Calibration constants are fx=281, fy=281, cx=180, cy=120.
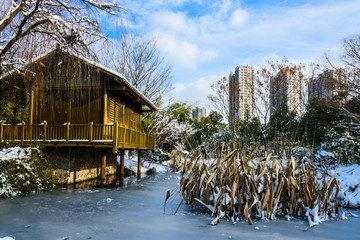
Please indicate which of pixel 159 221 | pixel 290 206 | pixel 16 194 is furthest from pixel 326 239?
pixel 16 194

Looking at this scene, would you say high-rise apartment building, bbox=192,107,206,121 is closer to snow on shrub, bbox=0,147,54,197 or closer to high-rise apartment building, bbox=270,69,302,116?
high-rise apartment building, bbox=270,69,302,116

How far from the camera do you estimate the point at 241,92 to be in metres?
19.5

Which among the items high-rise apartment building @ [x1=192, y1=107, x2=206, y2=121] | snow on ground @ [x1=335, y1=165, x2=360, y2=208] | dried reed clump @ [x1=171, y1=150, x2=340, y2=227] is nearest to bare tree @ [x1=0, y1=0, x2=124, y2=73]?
dried reed clump @ [x1=171, y1=150, x2=340, y2=227]

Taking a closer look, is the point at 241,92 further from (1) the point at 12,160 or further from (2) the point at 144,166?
(1) the point at 12,160

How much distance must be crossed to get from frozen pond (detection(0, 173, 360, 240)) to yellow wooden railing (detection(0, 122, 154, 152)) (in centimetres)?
342

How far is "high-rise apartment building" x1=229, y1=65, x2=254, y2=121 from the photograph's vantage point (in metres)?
18.9

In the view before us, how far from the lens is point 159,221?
17.7 feet

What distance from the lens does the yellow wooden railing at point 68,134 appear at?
10422 mm

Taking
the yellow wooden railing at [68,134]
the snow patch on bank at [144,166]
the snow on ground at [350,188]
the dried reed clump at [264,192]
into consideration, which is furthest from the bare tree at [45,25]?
the snow patch on bank at [144,166]

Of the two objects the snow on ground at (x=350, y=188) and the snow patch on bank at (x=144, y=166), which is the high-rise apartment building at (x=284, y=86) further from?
the snow on ground at (x=350, y=188)

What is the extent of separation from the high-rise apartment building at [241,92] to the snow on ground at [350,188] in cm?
992

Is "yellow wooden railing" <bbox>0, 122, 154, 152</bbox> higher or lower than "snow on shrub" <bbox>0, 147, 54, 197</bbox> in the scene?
higher

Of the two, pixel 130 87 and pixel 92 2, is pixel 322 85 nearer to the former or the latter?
pixel 130 87

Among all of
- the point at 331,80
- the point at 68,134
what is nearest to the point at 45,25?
the point at 68,134
